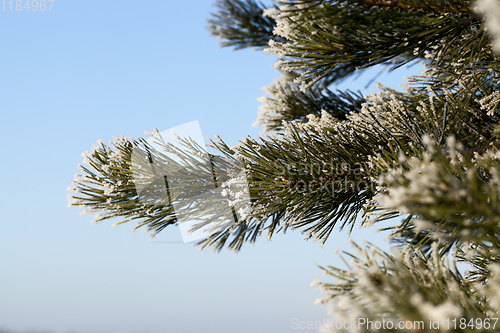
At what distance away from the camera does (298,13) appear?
144cm

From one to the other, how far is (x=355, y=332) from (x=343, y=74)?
8.00ft

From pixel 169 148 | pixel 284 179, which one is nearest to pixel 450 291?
pixel 284 179

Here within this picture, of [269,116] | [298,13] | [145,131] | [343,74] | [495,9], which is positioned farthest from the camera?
[269,116]

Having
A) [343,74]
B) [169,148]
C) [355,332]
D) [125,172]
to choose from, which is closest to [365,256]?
[355,332]

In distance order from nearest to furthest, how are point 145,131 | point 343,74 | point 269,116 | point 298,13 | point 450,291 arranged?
point 450,291 → point 298,13 → point 145,131 → point 343,74 → point 269,116

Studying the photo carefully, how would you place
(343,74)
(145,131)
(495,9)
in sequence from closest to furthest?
1. (495,9)
2. (145,131)
3. (343,74)

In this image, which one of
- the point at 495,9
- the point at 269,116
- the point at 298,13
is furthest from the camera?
the point at 269,116

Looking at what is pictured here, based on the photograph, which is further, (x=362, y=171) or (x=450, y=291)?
(x=362, y=171)

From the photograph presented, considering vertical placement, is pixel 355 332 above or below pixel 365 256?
below

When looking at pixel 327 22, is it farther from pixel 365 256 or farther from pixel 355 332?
pixel 355 332

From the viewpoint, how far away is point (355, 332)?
0.78 meters

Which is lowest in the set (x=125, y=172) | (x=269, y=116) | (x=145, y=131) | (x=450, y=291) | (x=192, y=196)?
(x=450, y=291)

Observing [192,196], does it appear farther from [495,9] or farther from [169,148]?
[495,9]

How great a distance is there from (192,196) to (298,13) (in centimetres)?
103
